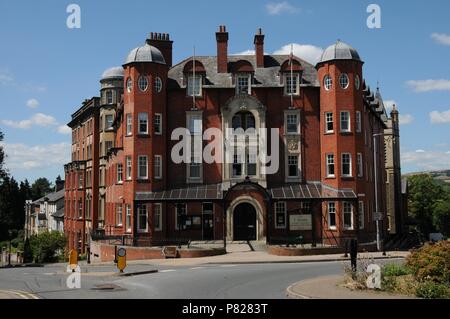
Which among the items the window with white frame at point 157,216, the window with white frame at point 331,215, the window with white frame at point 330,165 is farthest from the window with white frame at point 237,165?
the window with white frame at point 331,215

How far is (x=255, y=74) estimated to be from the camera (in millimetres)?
46312

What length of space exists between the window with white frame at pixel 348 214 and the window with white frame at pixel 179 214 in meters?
12.6

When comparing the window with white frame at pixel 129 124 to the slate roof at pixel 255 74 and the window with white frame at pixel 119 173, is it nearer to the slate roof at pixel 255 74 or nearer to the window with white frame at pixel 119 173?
the slate roof at pixel 255 74

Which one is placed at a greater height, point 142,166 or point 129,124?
point 129,124

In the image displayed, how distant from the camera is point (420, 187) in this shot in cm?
10725

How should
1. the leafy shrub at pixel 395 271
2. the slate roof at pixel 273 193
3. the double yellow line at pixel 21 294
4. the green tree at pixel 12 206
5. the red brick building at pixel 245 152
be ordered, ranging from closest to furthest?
the double yellow line at pixel 21 294 < the leafy shrub at pixel 395 271 < the slate roof at pixel 273 193 < the red brick building at pixel 245 152 < the green tree at pixel 12 206

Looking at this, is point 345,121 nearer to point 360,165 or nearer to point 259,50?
point 360,165

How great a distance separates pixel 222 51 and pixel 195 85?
406 centimetres

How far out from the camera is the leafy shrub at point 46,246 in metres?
59.2

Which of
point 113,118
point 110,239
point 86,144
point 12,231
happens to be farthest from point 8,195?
point 110,239

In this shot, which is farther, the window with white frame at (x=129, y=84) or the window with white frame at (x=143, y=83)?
the window with white frame at (x=129, y=84)

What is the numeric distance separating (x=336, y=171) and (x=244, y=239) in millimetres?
9034

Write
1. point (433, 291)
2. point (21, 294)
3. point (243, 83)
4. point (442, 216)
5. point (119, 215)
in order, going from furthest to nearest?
1. point (442, 216)
2. point (119, 215)
3. point (243, 83)
4. point (21, 294)
5. point (433, 291)

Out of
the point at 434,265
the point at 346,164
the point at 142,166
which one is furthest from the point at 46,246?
the point at 434,265
